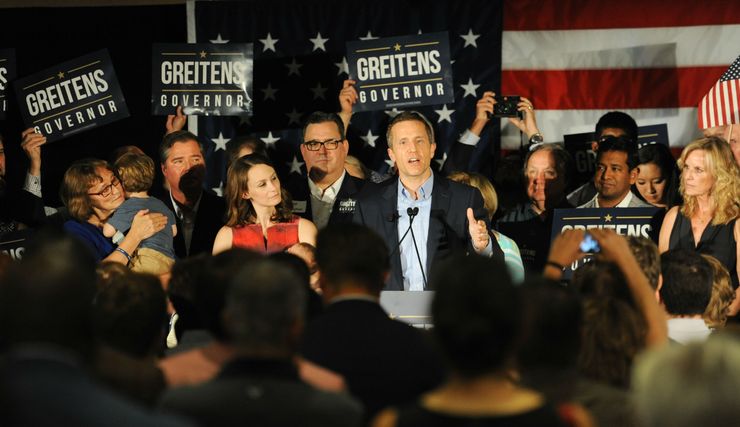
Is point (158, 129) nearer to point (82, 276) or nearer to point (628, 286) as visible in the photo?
point (628, 286)

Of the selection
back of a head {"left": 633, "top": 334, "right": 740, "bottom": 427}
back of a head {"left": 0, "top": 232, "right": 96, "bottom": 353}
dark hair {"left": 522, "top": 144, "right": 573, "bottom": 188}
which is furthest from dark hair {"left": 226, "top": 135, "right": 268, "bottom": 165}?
back of a head {"left": 633, "top": 334, "right": 740, "bottom": 427}

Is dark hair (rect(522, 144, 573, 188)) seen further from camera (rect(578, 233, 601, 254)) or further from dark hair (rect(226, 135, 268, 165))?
camera (rect(578, 233, 601, 254))

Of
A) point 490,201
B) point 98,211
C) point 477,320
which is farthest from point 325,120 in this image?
point 477,320

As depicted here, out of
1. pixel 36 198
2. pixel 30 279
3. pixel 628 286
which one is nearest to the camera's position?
pixel 30 279

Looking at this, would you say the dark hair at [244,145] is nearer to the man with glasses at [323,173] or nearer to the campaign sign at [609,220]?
the man with glasses at [323,173]

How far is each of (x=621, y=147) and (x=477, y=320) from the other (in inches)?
185

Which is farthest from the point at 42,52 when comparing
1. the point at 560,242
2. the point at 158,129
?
the point at 560,242

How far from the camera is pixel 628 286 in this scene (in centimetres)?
361

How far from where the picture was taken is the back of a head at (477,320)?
7.88 ft

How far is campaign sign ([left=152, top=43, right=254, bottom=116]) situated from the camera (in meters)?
7.70

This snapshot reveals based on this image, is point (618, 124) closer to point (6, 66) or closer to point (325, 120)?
point (325, 120)

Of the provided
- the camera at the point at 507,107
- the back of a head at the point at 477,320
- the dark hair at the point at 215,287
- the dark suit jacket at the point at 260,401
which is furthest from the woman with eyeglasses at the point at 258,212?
the back of a head at the point at 477,320

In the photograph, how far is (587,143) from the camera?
7.83 metres

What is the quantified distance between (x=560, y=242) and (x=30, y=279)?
2.19 m
